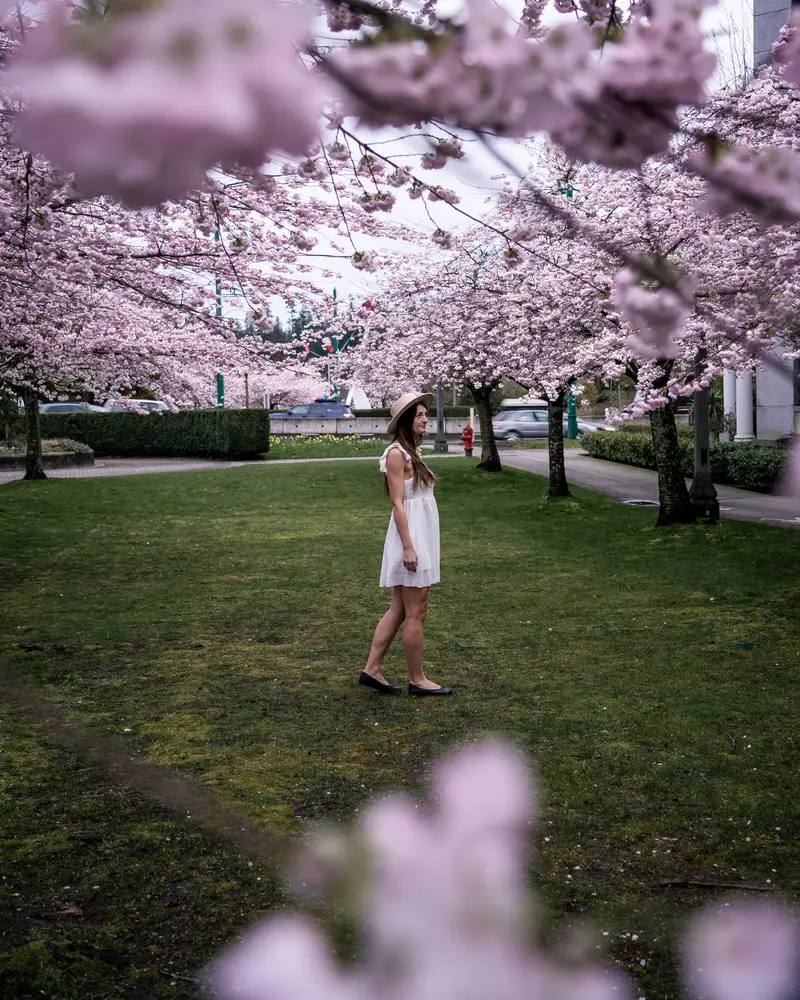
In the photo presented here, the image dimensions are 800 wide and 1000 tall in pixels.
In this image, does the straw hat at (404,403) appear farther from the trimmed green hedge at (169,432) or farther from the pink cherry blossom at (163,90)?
the trimmed green hedge at (169,432)

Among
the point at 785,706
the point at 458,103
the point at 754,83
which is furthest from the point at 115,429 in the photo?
the point at 458,103

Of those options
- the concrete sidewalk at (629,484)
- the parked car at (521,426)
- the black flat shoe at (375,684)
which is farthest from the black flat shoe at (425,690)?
the parked car at (521,426)

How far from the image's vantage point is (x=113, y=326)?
63.4ft

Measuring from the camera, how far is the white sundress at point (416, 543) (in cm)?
586

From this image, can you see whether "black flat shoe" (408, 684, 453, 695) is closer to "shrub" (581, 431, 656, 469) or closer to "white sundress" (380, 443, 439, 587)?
"white sundress" (380, 443, 439, 587)

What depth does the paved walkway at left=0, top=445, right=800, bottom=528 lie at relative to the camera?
51.8ft

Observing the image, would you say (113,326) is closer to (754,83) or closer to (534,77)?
(754,83)

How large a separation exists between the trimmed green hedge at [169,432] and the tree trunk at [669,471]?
19.9 m

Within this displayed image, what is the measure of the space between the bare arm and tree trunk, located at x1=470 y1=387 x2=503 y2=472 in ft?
59.7

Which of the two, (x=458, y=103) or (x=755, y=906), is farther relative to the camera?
(x=755, y=906)

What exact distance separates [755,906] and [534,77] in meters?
3.01

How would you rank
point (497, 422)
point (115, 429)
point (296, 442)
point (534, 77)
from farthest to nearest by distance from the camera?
1. point (497, 422)
2. point (296, 442)
3. point (115, 429)
4. point (534, 77)

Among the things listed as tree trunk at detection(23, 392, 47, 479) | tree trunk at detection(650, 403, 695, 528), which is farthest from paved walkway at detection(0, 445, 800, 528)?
tree trunk at detection(650, 403, 695, 528)

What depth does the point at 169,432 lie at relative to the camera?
1329 inches
